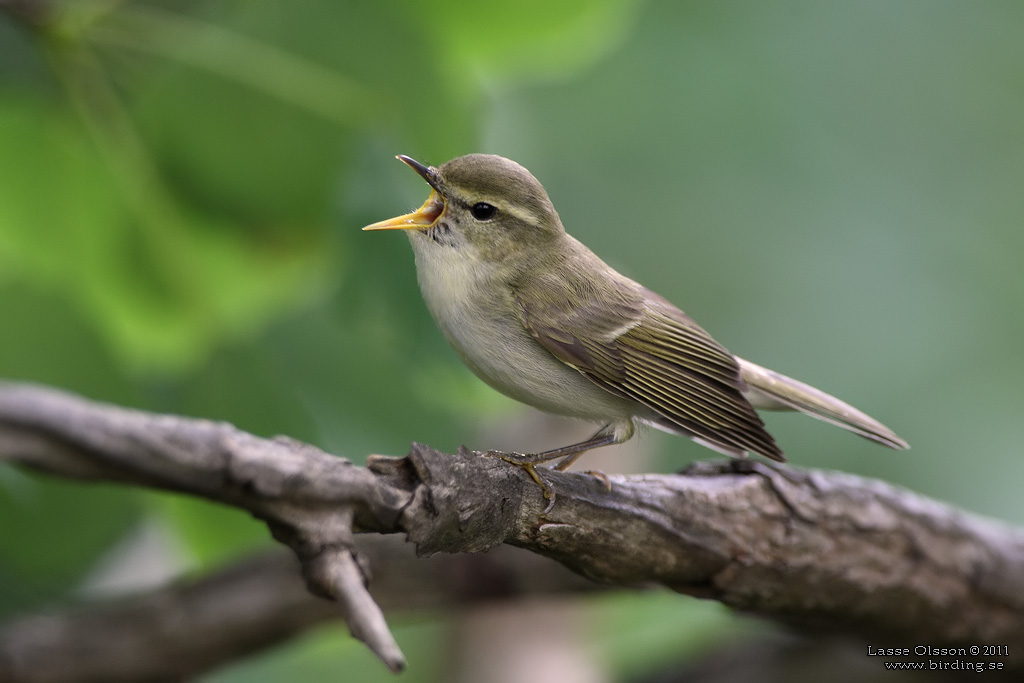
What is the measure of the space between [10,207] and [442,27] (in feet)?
4.47

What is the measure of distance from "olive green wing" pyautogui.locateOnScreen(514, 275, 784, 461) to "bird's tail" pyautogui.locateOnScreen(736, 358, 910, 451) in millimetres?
151

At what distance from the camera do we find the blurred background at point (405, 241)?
2.65m

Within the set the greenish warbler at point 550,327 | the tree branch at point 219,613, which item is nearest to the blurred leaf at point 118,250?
the tree branch at point 219,613

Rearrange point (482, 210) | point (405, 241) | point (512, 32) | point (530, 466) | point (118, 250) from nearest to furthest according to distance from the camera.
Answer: point (530, 466) < point (482, 210) < point (405, 241) < point (118, 250) < point (512, 32)

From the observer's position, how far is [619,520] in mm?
1949

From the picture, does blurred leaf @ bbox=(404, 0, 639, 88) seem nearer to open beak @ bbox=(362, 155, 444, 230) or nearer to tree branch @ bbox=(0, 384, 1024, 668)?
open beak @ bbox=(362, 155, 444, 230)

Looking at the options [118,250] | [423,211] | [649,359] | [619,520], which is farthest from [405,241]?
[619,520]

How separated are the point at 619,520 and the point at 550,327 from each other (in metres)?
0.47

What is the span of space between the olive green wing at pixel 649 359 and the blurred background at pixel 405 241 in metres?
0.42

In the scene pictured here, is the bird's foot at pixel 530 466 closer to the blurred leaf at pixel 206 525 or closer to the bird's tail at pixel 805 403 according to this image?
the bird's tail at pixel 805 403

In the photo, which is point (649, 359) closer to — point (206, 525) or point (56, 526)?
point (206, 525)

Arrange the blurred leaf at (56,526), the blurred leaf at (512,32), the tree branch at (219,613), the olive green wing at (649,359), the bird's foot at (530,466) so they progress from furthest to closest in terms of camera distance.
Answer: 1. the blurred leaf at (512,32)
2. the tree branch at (219,613)
3. the blurred leaf at (56,526)
4. the olive green wing at (649,359)
5. the bird's foot at (530,466)

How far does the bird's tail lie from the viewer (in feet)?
7.96

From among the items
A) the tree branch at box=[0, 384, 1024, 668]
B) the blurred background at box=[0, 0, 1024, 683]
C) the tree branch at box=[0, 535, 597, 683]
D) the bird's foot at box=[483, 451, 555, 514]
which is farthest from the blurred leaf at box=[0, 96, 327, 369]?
the tree branch at box=[0, 384, 1024, 668]
